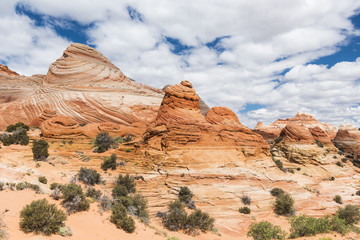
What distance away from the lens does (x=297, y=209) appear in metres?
17.2

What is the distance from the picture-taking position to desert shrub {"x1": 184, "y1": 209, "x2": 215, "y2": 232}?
1259cm

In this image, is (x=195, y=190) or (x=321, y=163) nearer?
(x=195, y=190)

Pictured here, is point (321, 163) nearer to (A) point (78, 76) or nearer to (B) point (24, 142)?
(B) point (24, 142)

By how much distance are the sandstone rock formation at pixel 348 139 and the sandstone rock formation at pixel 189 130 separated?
166 feet

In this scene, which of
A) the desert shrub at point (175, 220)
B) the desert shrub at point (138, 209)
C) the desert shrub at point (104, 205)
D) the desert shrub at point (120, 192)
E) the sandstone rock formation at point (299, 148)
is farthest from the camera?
the sandstone rock formation at point (299, 148)

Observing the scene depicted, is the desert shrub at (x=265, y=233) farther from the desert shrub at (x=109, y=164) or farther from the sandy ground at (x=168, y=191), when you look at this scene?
the desert shrub at (x=109, y=164)

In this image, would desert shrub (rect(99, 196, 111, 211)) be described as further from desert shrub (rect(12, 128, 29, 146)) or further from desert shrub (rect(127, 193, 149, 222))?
desert shrub (rect(12, 128, 29, 146))

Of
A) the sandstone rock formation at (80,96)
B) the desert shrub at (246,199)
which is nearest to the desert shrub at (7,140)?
the sandstone rock formation at (80,96)

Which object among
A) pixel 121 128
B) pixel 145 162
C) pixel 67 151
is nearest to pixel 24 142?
pixel 67 151

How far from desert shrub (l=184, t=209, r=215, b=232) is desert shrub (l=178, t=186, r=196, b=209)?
193 centimetres

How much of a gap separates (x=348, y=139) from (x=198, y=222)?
63998 mm

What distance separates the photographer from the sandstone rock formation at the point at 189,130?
19.2 meters

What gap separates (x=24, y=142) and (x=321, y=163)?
136 ft

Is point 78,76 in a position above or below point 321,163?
above
